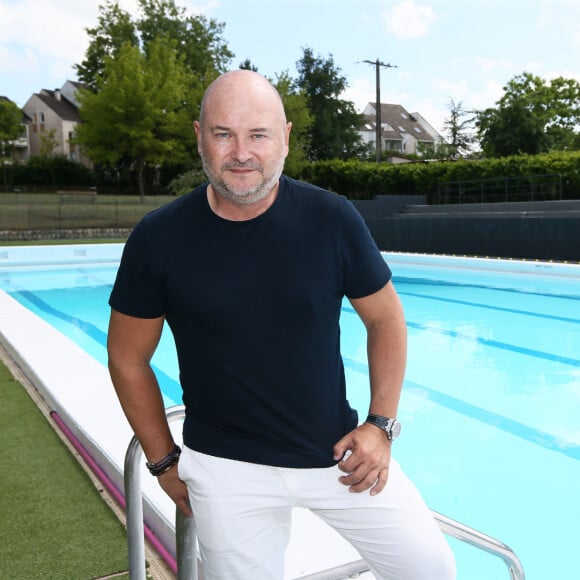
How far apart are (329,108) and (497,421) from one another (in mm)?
51712

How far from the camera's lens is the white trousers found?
4.84 feet

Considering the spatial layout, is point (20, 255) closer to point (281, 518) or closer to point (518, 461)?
point (518, 461)

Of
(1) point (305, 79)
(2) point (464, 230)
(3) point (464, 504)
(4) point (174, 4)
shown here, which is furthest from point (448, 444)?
(1) point (305, 79)

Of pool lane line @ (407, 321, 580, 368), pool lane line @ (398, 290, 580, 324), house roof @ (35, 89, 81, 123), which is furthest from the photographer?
house roof @ (35, 89, 81, 123)

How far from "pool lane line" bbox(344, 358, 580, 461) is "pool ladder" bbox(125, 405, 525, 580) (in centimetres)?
349

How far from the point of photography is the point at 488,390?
6566 mm

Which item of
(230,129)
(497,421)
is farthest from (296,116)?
(230,129)

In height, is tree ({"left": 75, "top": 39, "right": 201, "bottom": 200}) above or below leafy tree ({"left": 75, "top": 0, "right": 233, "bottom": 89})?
below

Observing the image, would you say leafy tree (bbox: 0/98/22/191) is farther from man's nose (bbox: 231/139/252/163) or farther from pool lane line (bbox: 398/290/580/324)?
man's nose (bbox: 231/139/252/163)

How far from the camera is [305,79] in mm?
55656

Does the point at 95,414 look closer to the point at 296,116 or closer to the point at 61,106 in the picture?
the point at 296,116

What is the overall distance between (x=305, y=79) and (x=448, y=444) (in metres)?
54.4

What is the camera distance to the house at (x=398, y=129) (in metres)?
77.9

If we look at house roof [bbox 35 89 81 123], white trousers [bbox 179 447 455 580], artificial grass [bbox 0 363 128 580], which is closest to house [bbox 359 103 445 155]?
house roof [bbox 35 89 81 123]
